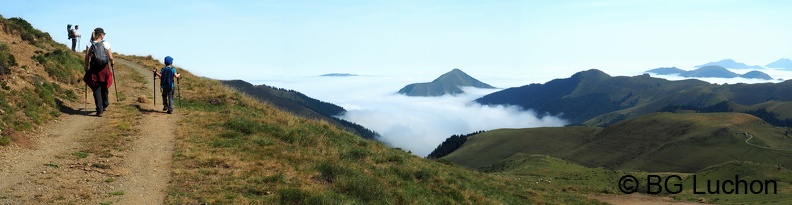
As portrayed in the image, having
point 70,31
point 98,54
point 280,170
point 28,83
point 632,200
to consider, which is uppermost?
point 70,31

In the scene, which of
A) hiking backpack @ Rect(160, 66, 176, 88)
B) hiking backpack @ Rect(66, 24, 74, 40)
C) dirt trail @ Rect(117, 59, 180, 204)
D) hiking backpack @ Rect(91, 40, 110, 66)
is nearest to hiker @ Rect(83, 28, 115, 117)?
hiking backpack @ Rect(91, 40, 110, 66)

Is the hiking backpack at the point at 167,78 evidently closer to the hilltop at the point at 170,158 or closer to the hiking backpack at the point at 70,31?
the hilltop at the point at 170,158

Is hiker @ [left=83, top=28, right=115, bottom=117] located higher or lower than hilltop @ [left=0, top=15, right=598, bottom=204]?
higher

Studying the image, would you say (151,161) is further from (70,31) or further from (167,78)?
(70,31)

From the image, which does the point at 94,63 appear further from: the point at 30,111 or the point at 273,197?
the point at 273,197

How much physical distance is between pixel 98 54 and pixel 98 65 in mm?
572

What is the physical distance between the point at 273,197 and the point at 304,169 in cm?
350

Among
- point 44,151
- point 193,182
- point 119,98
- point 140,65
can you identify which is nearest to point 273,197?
point 193,182

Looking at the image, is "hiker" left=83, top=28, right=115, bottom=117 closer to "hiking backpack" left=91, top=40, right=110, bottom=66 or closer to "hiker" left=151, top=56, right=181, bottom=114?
"hiking backpack" left=91, top=40, right=110, bottom=66

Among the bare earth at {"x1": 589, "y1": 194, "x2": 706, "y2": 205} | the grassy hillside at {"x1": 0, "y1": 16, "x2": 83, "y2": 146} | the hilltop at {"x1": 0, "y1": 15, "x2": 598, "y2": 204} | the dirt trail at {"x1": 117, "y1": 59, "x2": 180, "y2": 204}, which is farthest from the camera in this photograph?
the bare earth at {"x1": 589, "y1": 194, "x2": 706, "y2": 205}

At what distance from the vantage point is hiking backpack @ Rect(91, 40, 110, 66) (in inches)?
768

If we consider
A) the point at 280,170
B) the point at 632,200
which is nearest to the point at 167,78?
the point at 280,170

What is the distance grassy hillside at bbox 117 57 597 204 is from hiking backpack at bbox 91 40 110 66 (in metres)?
3.83

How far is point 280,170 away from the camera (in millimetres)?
15922
